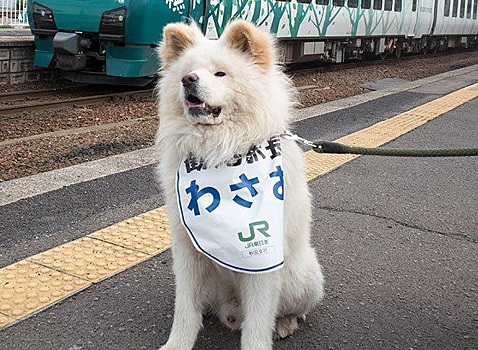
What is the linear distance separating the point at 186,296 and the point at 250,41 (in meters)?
1.05

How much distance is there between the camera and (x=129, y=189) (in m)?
4.68

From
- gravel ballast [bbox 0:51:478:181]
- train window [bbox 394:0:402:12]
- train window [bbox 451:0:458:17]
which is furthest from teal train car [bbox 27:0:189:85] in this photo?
train window [bbox 451:0:458:17]

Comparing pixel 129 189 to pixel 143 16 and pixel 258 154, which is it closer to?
pixel 258 154

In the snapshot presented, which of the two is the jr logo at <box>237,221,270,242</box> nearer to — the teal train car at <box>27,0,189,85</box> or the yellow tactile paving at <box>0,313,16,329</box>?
the yellow tactile paving at <box>0,313,16,329</box>

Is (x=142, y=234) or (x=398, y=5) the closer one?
(x=142, y=234)

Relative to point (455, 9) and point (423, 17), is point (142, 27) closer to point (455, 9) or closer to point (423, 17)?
point (423, 17)

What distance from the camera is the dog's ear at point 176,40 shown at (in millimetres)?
2424

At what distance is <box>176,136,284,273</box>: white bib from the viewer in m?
2.35

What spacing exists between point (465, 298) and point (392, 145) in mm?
3698

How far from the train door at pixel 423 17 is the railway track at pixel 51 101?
1276 centimetres

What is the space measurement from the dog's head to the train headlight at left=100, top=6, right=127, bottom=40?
23.0ft

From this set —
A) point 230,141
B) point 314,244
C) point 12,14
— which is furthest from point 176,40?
point 12,14

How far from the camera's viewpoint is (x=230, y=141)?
2359 mm

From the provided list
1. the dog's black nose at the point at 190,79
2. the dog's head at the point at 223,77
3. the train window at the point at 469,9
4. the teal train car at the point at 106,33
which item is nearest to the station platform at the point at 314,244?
the dog's head at the point at 223,77
